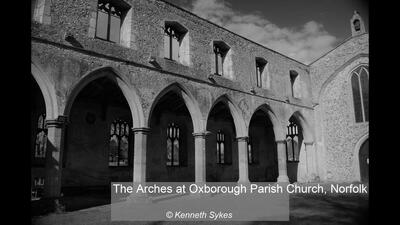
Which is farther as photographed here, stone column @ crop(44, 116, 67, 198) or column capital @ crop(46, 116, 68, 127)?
column capital @ crop(46, 116, 68, 127)

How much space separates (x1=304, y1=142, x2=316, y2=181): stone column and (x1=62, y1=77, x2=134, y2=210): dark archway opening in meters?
11.3

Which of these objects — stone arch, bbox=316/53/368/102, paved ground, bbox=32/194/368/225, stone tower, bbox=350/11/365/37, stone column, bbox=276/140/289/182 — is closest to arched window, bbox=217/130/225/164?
stone column, bbox=276/140/289/182

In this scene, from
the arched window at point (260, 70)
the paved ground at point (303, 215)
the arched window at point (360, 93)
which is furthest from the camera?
the arched window at point (360, 93)

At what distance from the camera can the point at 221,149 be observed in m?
18.9

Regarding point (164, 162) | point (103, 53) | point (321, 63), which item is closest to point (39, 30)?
point (103, 53)

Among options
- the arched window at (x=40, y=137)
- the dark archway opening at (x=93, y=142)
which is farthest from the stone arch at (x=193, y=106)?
the arched window at (x=40, y=137)

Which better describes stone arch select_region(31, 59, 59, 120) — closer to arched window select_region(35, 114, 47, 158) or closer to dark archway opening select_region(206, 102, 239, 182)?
arched window select_region(35, 114, 47, 158)

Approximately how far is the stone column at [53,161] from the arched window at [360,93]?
16.4 metres

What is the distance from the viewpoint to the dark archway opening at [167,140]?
14516 mm

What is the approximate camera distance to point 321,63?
19328mm

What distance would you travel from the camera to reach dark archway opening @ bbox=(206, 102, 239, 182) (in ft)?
56.4

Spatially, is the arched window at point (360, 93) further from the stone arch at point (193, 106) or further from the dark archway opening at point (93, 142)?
the dark archway opening at point (93, 142)
